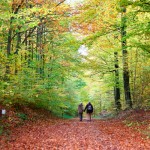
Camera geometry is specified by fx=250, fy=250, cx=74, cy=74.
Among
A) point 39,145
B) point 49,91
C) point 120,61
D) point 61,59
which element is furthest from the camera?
point 61,59

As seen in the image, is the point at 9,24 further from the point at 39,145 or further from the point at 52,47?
the point at 52,47

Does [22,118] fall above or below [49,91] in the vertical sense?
below

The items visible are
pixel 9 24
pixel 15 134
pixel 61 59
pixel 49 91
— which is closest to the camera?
pixel 15 134

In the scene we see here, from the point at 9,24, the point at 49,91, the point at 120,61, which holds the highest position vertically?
the point at 9,24

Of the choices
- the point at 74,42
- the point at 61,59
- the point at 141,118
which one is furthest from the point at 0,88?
the point at 61,59

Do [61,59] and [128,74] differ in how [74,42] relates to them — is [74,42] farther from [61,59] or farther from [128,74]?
[61,59]

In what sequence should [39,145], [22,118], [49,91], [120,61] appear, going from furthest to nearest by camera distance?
[120,61], [49,91], [22,118], [39,145]

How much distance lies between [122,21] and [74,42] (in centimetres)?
303

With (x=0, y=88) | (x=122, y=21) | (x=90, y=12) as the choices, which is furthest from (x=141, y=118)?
(x=0, y=88)

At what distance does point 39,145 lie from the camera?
8609 mm

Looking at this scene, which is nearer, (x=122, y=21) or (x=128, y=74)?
(x=122, y=21)

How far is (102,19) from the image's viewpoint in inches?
541

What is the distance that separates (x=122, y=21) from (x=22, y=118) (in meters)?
7.26

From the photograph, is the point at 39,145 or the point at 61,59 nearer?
the point at 39,145
